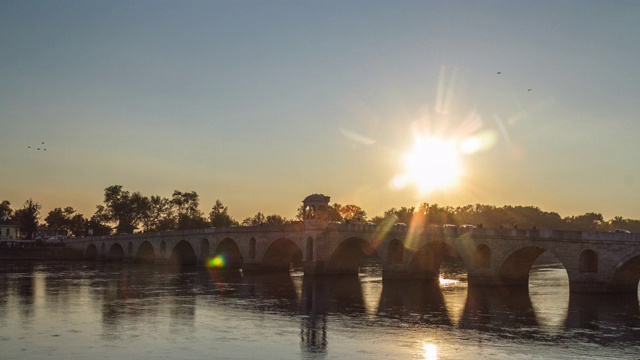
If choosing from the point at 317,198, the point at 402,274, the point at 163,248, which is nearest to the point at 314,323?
the point at 402,274

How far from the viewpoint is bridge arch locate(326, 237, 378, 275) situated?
78.0 meters

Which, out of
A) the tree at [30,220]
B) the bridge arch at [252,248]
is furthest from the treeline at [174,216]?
the bridge arch at [252,248]

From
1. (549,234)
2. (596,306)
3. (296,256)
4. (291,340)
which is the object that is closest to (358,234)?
(549,234)

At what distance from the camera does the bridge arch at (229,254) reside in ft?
336

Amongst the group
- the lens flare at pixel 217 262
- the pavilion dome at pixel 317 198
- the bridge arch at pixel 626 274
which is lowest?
the lens flare at pixel 217 262

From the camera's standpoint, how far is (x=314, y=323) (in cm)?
Answer: 4153

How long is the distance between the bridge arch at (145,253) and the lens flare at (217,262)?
24916mm

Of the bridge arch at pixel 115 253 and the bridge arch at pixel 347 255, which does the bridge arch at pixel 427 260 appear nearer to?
the bridge arch at pixel 347 255

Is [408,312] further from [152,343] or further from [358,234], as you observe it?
[358,234]

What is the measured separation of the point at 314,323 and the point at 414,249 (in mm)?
27535

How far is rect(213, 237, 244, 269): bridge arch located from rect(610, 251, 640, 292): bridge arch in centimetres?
6125

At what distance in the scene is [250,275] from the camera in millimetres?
85812

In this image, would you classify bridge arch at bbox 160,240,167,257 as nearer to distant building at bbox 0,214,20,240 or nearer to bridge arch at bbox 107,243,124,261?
bridge arch at bbox 107,243,124,261

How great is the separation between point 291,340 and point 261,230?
56.6m
